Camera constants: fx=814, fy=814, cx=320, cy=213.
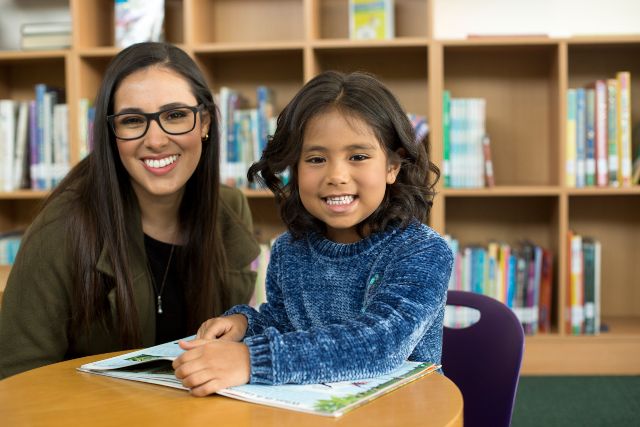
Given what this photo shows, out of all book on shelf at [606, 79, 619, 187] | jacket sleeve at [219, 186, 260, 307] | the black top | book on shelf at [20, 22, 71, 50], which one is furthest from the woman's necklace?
book on shelf at [606, 79, 619, 187]

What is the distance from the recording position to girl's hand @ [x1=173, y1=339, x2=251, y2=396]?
105 cm

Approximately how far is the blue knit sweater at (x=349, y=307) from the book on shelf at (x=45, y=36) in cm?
231

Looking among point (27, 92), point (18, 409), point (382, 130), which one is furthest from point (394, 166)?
point (27, 92)

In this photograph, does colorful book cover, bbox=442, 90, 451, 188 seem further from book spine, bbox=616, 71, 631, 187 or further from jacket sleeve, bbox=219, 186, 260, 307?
jacket sleeve, bbox=219, 186, 260, 307

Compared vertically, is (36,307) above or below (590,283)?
above

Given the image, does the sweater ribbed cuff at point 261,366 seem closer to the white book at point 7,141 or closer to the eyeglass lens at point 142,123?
the eyeglass lens at point 142,123

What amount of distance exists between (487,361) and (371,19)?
2.04 m

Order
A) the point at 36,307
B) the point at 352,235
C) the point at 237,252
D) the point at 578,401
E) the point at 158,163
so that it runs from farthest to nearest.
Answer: the point at 578,401 < the point at 237,252 < the point at 158,163 < the point at 36,307 < the point at 352,235

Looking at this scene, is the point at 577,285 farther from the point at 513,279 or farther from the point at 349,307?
the point at 349,307

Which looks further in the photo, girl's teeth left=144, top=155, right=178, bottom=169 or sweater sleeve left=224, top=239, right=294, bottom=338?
girl's teeth left=144, top=155, right=178, bottom=169

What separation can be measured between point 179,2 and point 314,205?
2449mm

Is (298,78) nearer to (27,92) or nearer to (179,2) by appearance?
(179,2)

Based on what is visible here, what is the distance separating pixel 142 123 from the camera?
1752 mm

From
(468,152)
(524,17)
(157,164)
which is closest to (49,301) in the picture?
(157,164)
